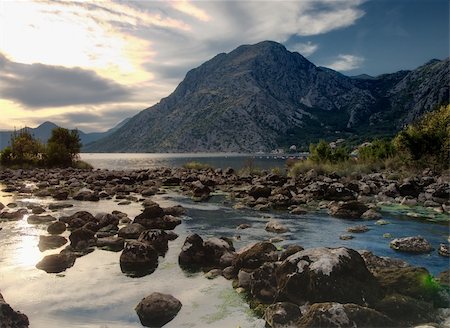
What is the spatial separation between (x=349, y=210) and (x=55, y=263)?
16383mm

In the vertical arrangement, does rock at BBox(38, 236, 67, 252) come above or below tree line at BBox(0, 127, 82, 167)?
below

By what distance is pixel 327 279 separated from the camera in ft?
28.9

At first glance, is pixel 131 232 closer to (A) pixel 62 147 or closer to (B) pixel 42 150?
(A) pixel 62 147

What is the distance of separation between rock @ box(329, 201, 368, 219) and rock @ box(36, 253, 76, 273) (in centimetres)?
1528

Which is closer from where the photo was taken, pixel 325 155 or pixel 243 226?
pixel 243 226

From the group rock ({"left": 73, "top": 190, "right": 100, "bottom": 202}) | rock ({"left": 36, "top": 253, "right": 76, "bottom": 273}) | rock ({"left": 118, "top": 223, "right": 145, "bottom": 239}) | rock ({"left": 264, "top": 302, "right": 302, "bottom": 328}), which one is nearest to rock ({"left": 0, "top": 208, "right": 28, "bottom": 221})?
rock ({"left": 73, "top": 190, "right": 100, "bottom": 202})

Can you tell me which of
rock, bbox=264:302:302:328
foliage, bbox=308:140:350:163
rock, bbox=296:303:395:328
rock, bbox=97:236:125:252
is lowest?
rock, bbox=97:236:125:252

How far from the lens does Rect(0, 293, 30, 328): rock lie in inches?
306

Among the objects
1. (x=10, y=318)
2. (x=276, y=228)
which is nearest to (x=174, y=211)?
(x=276, y=228)

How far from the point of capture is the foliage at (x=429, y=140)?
130 ft

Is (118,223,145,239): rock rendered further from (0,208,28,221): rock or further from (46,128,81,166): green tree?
(46,128,81,166): green tree

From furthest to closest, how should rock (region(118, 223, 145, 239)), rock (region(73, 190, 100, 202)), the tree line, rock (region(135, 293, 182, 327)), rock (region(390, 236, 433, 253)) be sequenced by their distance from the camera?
1. the tree line
2. rock (region(73, 190, 100, 202))
3. rock (region(118, 223, 145, 239))
4. rock (region(390, 236, 433, 253))
5. rock (region(135, 293, 182, 327))

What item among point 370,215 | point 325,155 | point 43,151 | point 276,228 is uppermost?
point 43,151

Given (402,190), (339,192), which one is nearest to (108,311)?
(339,192)
